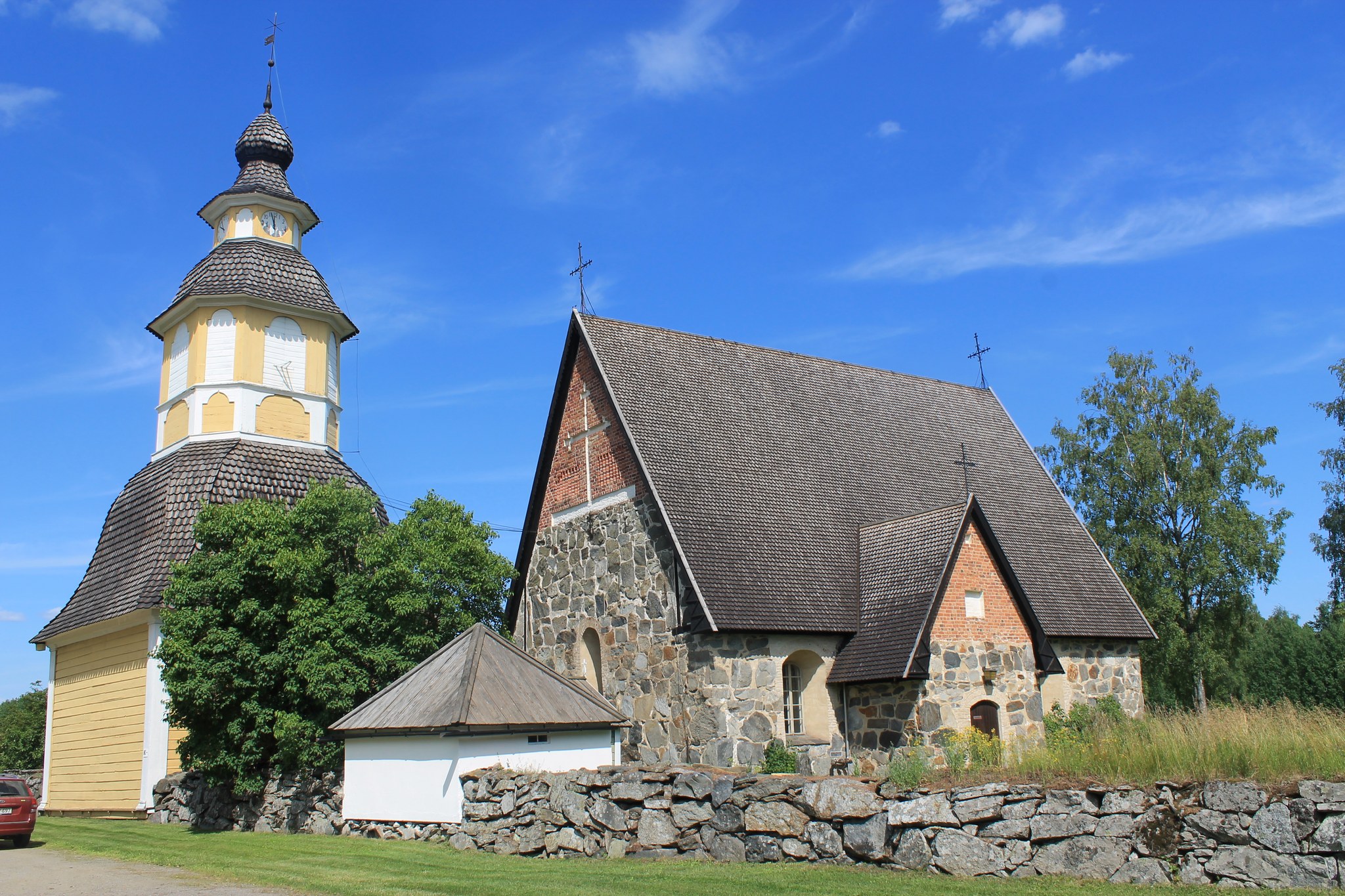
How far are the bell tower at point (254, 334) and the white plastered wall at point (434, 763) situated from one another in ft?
44.1

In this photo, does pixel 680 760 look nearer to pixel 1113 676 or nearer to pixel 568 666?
pixel 568 666

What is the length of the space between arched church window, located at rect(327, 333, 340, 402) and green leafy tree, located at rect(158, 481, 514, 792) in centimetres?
951

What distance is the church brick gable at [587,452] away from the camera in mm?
22141

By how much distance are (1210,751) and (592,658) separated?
1434 cm

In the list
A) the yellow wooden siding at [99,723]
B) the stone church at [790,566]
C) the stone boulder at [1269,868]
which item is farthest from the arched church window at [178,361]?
the stone boulder at [1269,868]

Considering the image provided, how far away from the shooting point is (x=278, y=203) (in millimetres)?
30922

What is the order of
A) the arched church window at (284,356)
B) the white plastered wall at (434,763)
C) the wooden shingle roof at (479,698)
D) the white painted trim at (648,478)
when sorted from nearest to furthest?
the white plastered wall at (434,763) → the wooden shingle roof at (479,698) → the white painted trim at (648,478) → the arched church window at (284,356)

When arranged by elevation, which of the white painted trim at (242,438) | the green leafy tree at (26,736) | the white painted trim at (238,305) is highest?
the white painted trim at (238,305)

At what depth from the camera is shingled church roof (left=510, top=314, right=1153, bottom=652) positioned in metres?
20.3

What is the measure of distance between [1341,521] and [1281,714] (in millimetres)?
26779

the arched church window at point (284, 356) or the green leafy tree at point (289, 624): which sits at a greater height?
the arched church window at point (284, 356)

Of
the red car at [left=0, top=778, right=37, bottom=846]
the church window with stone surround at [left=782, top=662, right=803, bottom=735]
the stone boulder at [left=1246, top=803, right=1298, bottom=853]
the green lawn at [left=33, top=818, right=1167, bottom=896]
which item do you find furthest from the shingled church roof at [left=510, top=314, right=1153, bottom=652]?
the red car at [left=0, top=778, right=37, bottom=846]

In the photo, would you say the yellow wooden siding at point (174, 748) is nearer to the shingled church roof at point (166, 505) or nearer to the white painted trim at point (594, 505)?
the shingled church roof at point (166, 505)

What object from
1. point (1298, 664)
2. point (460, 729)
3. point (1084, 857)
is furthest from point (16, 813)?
point (1298, 664)
